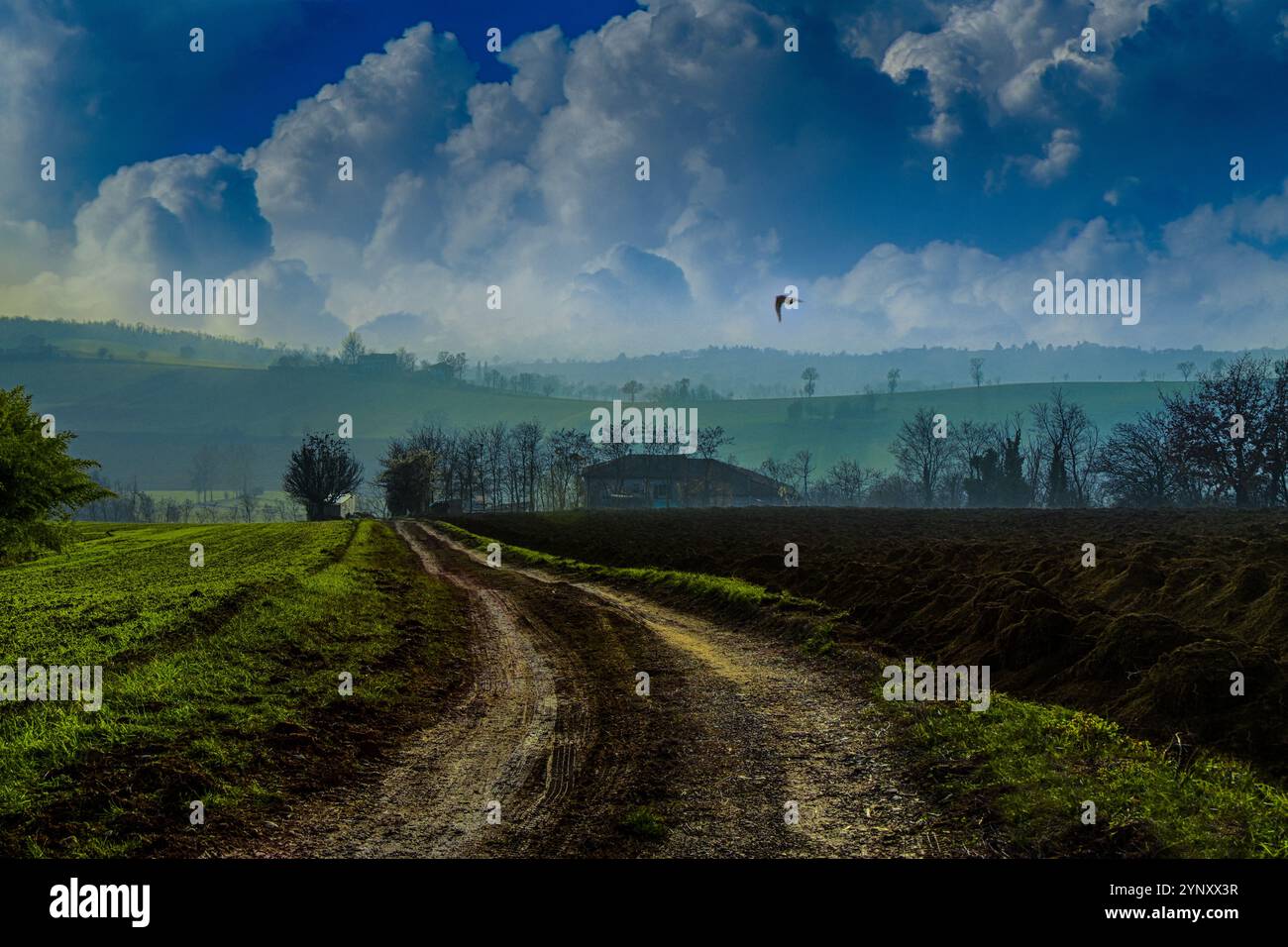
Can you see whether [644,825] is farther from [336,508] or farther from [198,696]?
[336,508]

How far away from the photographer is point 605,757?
8.58 meters

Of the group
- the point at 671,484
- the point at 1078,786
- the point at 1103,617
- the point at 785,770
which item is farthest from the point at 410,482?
the point at 1078,786

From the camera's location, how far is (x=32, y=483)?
32500mm

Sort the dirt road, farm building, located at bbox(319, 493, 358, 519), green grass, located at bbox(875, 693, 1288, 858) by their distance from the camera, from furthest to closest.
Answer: farm building, located at bbox(319, 493, 358, 519) < the dirt road < green grass, located at bbox(875, 693, 1288, 858)

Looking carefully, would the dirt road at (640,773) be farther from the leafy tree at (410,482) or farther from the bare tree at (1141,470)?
the leafy tree at (410,482)

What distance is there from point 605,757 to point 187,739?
492 centimetres

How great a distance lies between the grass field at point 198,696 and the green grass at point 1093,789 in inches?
272

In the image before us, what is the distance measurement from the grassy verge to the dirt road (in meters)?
0.56

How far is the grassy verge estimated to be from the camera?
6.20 meters

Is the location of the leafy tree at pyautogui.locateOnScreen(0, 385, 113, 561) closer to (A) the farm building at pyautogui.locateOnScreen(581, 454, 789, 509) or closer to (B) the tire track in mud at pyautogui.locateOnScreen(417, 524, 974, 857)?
(B) the tire track in mud at pyautogui.locateOnScreen(417, 524, 974, 857)

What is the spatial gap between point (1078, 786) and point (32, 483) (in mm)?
40489
